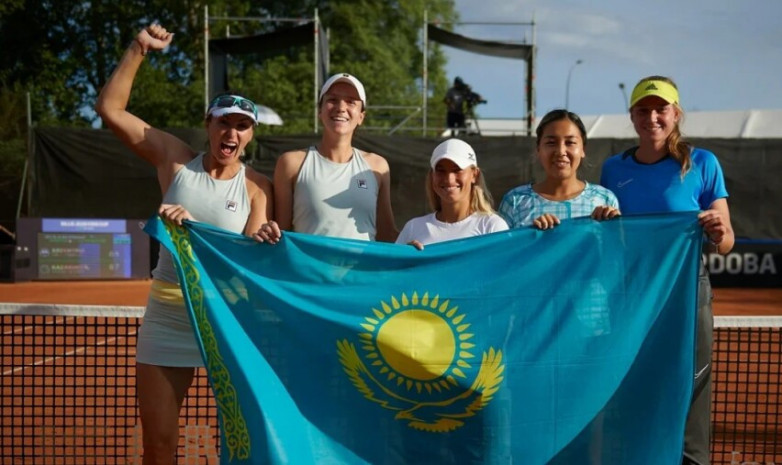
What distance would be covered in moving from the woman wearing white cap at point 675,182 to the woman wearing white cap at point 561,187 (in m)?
0.16

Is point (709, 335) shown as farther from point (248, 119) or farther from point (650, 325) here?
point (248, 119)

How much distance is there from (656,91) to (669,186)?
0.45 meters

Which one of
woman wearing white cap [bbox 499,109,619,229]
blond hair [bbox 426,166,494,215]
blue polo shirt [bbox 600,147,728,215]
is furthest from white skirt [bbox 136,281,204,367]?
blue polo shirt [bbox 600,147,728,215]

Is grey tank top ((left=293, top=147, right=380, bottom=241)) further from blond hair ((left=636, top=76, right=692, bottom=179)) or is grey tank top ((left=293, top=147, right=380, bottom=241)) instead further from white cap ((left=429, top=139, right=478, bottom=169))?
blond hair ((left=636, top=76, right=692, bottom=179))

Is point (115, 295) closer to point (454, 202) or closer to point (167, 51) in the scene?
point (454, 202)

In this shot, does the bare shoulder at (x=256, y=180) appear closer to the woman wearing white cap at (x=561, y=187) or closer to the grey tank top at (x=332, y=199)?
the grey tank top at (x=332, y=199)

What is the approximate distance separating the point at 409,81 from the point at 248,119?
31760mm

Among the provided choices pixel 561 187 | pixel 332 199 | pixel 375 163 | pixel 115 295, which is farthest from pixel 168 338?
pixel 115 295

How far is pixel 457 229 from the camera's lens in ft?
12.5

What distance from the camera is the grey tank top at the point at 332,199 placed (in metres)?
3.78

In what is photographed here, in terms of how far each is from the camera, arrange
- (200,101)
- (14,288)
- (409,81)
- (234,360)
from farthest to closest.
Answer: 1. (409,81)
2. (200,101)
3. (14,288)
4. (234,360)

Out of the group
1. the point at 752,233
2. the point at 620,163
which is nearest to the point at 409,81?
the point at 752,233

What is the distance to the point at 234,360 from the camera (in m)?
3.54

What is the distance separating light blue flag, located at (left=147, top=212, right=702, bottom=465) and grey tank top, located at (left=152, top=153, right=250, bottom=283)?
0.35 feet
